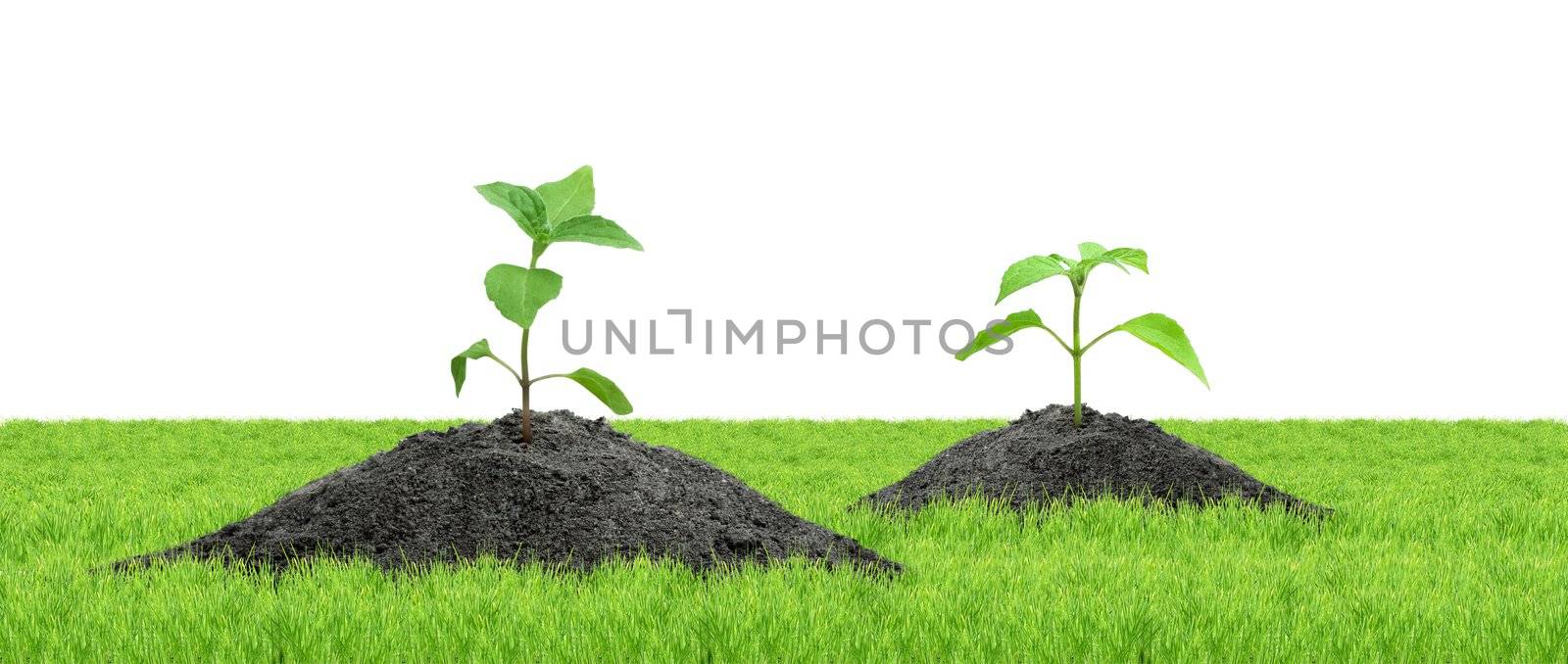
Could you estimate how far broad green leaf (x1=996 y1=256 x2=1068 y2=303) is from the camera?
19.2 ft

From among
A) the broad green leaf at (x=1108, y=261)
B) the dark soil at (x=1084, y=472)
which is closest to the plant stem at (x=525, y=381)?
the dark soil at (x=1084, y=472)

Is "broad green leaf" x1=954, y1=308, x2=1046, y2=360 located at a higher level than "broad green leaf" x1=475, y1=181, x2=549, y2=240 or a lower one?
lower

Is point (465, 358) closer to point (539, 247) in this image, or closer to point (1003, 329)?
point (539, 247)

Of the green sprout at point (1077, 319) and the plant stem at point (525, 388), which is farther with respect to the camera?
the green sprout at point (1077, 319)

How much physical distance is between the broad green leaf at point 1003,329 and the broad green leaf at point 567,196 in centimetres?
223

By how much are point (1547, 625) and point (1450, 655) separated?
1.29 ft

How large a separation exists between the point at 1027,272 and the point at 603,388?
7.85 feet

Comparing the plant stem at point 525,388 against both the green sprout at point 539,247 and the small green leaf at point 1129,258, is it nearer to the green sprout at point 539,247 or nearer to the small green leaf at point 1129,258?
the green sprout at point 539,247

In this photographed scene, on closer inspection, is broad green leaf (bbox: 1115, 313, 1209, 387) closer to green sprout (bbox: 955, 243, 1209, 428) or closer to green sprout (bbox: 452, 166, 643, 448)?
green sprout (bbox: 955, 243, 1209, 428)

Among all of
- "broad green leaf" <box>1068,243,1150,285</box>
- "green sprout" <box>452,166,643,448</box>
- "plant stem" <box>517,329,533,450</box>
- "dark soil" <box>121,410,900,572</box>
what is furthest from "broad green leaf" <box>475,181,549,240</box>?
"broad green leaf" <box>1068,243,1150,285</box>

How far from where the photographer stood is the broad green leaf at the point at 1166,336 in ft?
19.2

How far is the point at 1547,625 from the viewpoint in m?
3.37

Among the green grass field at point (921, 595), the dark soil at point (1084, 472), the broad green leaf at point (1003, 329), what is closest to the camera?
the green grass field at point (921, 595)

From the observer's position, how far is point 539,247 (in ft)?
15.0
